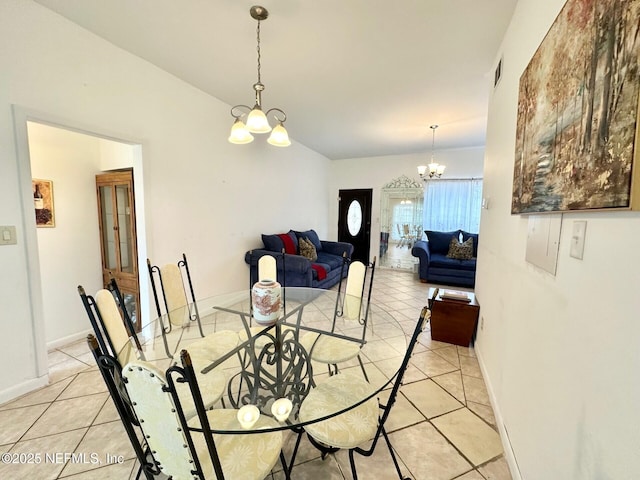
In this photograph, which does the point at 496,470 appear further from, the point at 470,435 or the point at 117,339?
the point at 117,339

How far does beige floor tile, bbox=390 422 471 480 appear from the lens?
1359 millimetres

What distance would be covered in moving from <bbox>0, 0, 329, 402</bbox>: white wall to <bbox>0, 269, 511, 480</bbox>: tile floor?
33 cm

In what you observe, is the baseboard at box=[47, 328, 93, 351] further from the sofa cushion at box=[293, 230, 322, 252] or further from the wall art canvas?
the wall art canvas

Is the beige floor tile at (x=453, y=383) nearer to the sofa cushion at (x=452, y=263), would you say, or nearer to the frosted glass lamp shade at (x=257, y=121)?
the frosted glass lamp shade at (x=257, y=121)

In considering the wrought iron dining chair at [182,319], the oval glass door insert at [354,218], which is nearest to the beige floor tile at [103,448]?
the wrought iron dining chair at [182,319]

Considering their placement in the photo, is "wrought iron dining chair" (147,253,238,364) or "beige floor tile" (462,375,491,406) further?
"beige floor tile" (462,375,491,406)

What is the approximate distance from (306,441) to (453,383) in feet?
4.07

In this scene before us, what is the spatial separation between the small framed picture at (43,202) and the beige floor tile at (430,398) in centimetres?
369

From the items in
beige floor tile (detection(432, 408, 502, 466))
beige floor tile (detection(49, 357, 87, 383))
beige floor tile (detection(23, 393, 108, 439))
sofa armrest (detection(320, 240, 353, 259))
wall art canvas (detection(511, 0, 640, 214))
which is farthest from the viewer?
sofa armrest (detection(320, 240, 353, 259))

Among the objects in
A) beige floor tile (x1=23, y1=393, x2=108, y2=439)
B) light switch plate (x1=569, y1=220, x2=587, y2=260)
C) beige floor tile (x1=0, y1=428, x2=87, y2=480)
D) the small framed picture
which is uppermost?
the small framed picture

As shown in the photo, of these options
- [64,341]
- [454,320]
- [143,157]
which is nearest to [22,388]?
[64,341]

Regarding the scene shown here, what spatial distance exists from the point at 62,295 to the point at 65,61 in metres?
2.25

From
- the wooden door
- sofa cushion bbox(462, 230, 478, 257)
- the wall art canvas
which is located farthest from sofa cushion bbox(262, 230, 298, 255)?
sofa cushion bbox(462, 230, 478, 257)

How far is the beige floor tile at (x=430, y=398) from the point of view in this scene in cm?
179
